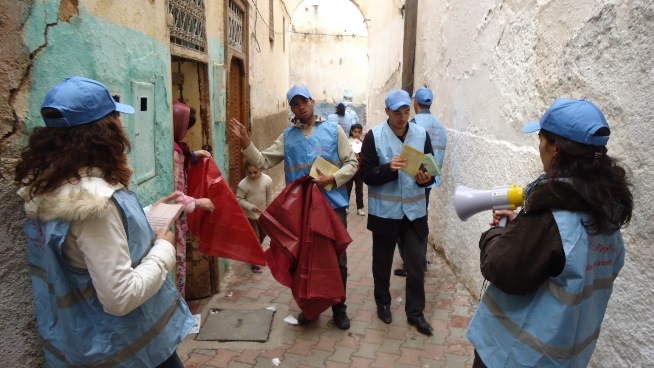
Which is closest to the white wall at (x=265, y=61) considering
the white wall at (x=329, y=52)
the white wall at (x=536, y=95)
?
the white wall at (x=536, y=95)

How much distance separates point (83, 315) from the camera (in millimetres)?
1588

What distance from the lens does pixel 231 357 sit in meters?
Answer: 3.19

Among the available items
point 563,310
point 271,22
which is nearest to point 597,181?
Answer: point 563,310

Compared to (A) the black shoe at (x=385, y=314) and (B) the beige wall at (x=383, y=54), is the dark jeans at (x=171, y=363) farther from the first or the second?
(B) the beige wall at (x=383, y=54)

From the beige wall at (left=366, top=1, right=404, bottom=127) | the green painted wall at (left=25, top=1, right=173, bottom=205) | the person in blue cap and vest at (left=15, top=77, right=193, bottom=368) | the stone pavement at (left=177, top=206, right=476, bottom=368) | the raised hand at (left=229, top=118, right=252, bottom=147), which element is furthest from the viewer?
the beige wall at (left=366, top=1, right=404, bottom=127)

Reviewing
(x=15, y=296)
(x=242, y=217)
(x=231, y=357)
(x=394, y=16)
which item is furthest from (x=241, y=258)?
(x=394, y=16)

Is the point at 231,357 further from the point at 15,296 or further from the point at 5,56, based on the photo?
the point at 5,56

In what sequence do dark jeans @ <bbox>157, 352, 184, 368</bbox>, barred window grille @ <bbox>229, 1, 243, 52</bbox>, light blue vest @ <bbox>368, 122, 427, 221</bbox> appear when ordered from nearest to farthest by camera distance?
1. dark jeans @ <bbox>157, 352, 184, 368</bbox>
2. light blue vest @ <bbox>368, 122, 427, 221</bbox>
3. barred window grille @ <bbox>229, 1, 243, 52</bbox>

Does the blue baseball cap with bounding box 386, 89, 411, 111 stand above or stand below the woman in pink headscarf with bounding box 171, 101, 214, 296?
above

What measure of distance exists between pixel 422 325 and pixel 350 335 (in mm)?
550

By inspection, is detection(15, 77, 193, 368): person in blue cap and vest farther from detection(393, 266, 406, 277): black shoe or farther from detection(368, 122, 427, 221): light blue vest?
detection(393, 266, 406, 277): black shoe

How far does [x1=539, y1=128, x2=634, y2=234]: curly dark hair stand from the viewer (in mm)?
1505

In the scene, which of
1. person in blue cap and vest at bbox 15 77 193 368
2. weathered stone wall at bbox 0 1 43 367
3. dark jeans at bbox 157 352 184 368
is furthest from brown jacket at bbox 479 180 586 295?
weathered stone wall at bbox 0 1 43 367

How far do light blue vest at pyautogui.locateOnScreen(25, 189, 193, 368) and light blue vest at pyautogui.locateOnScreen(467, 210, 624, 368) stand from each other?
1296 mm
